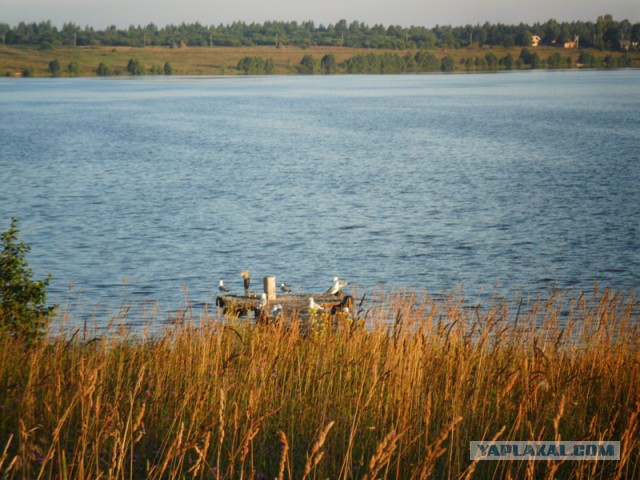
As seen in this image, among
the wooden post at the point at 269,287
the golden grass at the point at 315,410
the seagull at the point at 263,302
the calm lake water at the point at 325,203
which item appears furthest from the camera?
the calm lake water at the point at 325,203

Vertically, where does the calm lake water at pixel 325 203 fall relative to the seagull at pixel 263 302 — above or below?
below

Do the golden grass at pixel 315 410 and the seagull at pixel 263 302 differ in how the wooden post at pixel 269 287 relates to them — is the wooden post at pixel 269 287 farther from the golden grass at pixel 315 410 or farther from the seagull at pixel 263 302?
the golden grass at pixel 315 410

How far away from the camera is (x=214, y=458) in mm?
6051

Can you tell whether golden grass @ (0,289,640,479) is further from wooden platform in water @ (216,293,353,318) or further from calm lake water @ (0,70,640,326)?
calm lake water @ (0,70,640,326)

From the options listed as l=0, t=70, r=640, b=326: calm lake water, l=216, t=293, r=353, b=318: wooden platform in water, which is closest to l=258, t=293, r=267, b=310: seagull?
l=216, t=293, r=353, b=318: wooden platform in water

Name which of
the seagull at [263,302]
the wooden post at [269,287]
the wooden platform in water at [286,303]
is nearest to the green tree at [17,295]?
the seagull at [263,302]

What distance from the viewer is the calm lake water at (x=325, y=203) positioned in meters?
27.2

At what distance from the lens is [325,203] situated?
43.5m

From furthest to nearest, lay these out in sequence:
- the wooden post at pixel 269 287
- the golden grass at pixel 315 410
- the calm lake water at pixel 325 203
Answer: the calm lake water at pixel 325 203 → the wooden post at pixel 269 287 → the golden grass at pixel 315 410

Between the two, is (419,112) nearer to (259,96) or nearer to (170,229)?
(259,96)

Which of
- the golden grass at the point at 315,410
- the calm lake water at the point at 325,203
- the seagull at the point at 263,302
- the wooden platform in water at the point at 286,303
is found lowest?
the calm lake water at the point at 325,203

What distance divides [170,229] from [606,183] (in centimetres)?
2706

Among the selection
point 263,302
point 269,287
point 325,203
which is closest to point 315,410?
point 263,302

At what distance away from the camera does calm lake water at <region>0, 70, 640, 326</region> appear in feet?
89.1
